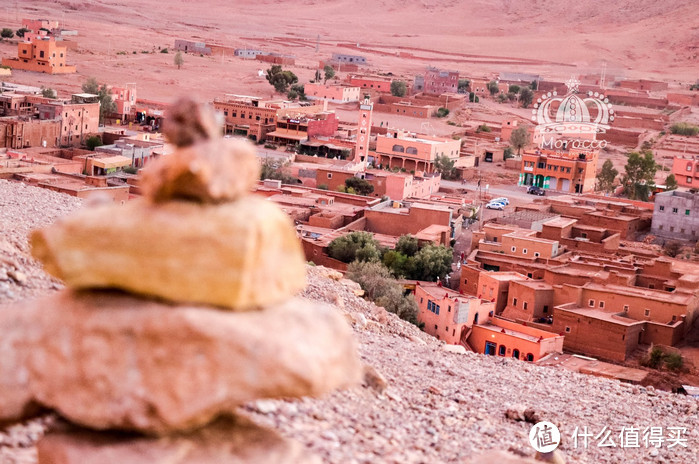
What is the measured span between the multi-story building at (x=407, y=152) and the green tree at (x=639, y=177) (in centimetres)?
604

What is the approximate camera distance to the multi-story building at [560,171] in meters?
34.5

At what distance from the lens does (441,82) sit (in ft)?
181

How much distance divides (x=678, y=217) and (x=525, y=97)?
95.6ft

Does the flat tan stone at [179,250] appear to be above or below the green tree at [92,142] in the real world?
above

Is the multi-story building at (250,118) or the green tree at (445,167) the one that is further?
the multi-story building at (250,118)

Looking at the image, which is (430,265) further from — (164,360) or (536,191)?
(164,360)

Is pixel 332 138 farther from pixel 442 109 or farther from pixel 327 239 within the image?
pixel 327 239

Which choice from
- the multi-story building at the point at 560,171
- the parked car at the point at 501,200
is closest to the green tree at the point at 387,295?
the parked car at the point at 501,200

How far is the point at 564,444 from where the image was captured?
282 inches

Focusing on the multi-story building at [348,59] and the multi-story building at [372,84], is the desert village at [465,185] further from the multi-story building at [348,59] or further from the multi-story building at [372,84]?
the multi-story building at [348,59]

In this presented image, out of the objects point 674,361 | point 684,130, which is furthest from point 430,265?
point 684,130

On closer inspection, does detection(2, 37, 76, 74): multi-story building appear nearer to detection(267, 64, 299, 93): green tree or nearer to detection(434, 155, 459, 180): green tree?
detection(267, 64, 299, 93): green tree

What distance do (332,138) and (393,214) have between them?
43.4ft

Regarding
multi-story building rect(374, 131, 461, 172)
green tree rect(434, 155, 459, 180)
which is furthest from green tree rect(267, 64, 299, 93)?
green tree rect(434, 155, 459, 180)
